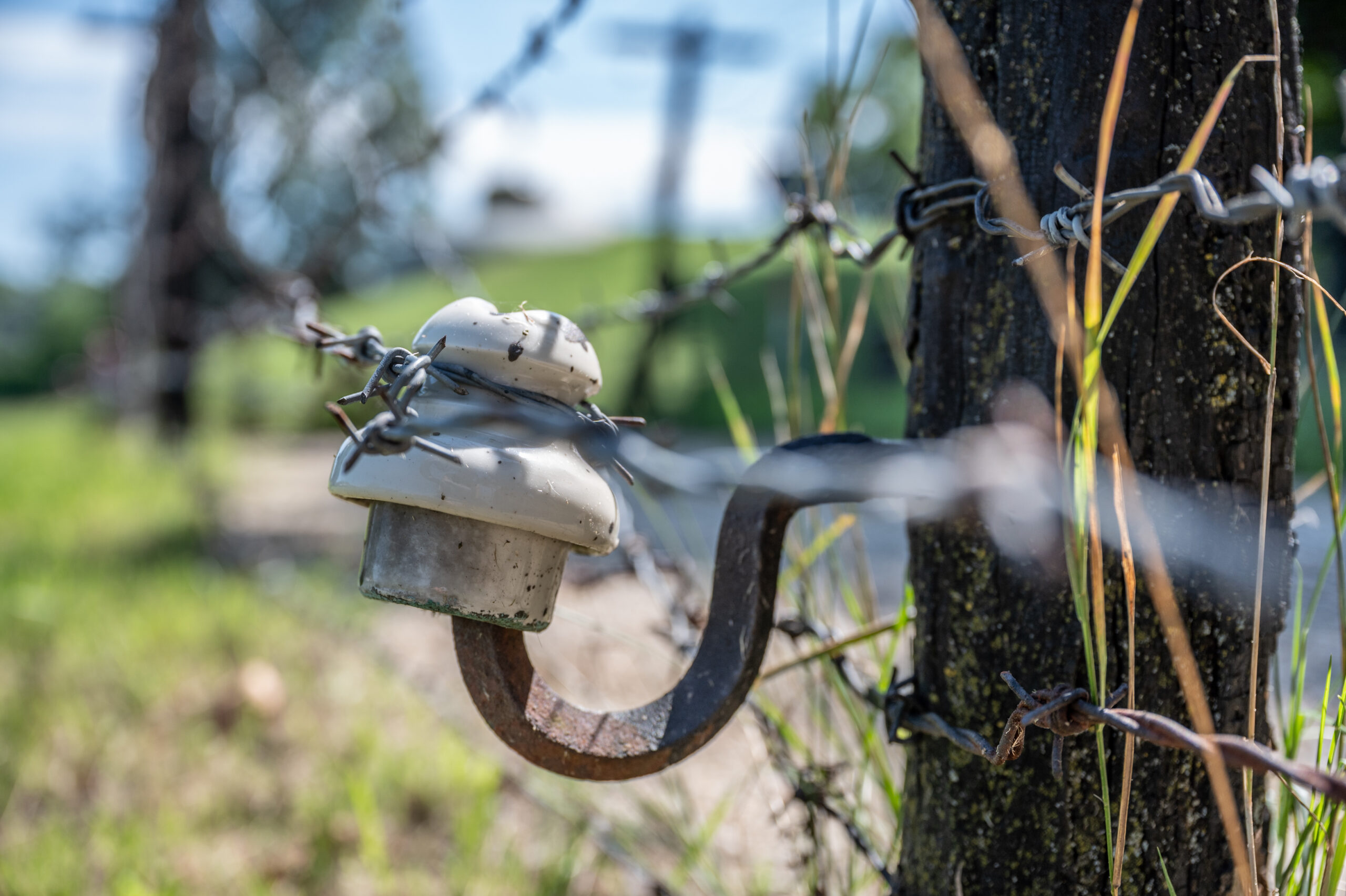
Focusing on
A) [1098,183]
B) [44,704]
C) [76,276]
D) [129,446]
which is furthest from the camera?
[76,276]

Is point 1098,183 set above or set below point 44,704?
above

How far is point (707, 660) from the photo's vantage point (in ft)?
3.49

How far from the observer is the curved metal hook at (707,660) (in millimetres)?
989

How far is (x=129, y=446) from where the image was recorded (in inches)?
327

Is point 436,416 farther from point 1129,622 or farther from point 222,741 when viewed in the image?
point 222,741

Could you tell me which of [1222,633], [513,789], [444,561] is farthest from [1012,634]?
[513,789]

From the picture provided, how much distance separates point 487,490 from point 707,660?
1.17 feet

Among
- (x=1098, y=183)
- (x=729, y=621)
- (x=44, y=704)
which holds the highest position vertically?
(x=1098, y=183)

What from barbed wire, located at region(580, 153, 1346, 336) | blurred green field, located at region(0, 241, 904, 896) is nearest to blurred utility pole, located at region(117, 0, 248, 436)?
blurred green field, located at region(0, 241, 904, 896)

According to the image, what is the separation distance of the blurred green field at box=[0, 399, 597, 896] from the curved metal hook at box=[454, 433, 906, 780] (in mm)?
1061

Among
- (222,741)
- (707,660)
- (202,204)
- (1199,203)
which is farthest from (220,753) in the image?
(202,204)

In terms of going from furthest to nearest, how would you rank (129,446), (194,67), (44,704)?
(129,446)
(194,67)
(44,704)

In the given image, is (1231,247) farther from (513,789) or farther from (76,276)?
(76,276)

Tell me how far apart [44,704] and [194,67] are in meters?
6.48
